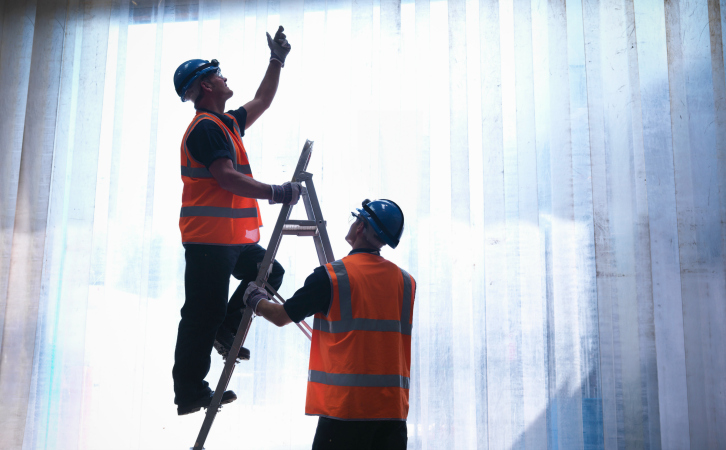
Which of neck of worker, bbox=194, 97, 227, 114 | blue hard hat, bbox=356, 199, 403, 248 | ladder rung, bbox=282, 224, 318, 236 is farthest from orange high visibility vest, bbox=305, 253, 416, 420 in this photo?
neck of worker, bbox=194, 97, 227, 114

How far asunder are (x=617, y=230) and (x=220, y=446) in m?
2.46

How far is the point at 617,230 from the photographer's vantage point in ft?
9.16

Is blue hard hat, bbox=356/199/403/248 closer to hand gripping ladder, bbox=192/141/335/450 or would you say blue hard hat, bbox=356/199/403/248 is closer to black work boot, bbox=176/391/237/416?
hand gripping ladder, bbox=192/141/335/450

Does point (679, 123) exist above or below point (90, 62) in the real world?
below

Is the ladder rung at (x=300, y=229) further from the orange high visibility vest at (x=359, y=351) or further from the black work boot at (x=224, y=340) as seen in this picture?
the black work boot at (x=224, y=340)

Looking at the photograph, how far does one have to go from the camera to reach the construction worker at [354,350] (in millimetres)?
1652

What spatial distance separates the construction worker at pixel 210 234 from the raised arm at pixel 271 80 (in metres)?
0.25

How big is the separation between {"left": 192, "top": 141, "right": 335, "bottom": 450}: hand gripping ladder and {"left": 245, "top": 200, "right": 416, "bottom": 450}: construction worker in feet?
0.38

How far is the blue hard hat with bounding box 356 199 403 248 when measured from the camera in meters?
1.80

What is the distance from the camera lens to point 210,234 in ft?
6.21

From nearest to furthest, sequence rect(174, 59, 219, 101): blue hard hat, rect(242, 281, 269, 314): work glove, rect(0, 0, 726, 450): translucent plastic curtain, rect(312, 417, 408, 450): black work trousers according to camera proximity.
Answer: rect(312, 417, 408, 450): black work trousers, rect(242, 281, 269, 314): work glove, rect(174, 59, 219, 101): blue hard hat, rect(0, 0, 726, 450): translucent plastic curtain

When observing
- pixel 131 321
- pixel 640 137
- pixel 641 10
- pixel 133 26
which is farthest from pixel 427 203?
pixel 133 26

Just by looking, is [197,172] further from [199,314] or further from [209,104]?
[199,314]

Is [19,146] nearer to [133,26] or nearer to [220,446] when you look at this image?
[133,26]
